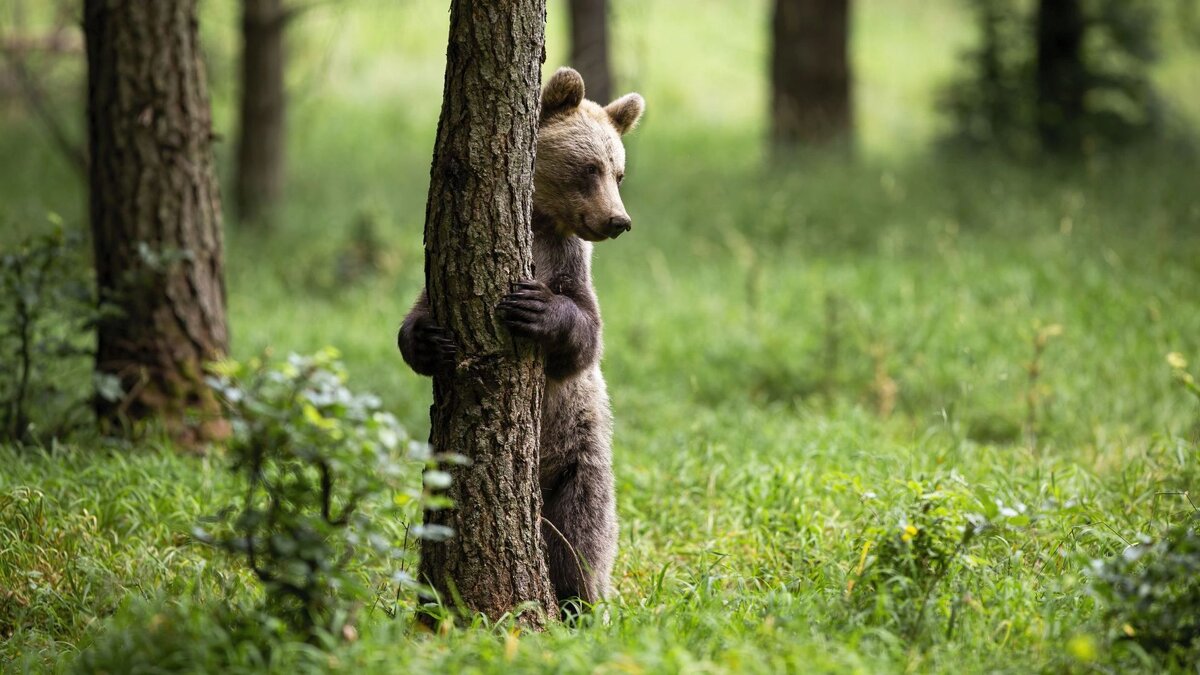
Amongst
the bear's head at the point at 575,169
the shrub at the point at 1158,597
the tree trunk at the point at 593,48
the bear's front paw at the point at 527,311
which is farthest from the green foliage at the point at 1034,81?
the bear's front paw at the point at 527,311

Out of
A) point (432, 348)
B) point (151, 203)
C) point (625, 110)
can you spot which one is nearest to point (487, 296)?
point (432, 348)

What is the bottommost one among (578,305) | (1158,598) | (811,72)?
(1158,598)

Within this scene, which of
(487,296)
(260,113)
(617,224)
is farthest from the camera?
(260,113)

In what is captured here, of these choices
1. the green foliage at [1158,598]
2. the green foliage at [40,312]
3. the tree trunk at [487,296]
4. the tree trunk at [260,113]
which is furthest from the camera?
the tree trunk at [260,113]

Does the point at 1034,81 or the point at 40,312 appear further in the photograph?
the point at 1034,81

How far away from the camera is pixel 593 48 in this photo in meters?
10.4

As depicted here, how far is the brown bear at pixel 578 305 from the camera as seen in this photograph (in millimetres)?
4082

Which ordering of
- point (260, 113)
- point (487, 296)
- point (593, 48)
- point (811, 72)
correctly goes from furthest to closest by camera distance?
point (811, 72)
point (260, 113)
point (593, 48)
point (487, 296)

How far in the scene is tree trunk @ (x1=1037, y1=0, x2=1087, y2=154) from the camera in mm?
12000

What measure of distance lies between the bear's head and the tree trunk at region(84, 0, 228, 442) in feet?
7.06

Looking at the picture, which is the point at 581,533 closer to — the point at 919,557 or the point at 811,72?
the point at 919,557

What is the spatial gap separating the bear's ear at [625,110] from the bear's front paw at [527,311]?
125cm

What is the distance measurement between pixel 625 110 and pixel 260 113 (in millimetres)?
7501

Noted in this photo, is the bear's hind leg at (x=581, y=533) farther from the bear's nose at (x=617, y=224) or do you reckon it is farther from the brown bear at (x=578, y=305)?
the bear's nose at (x=617, y=224)
